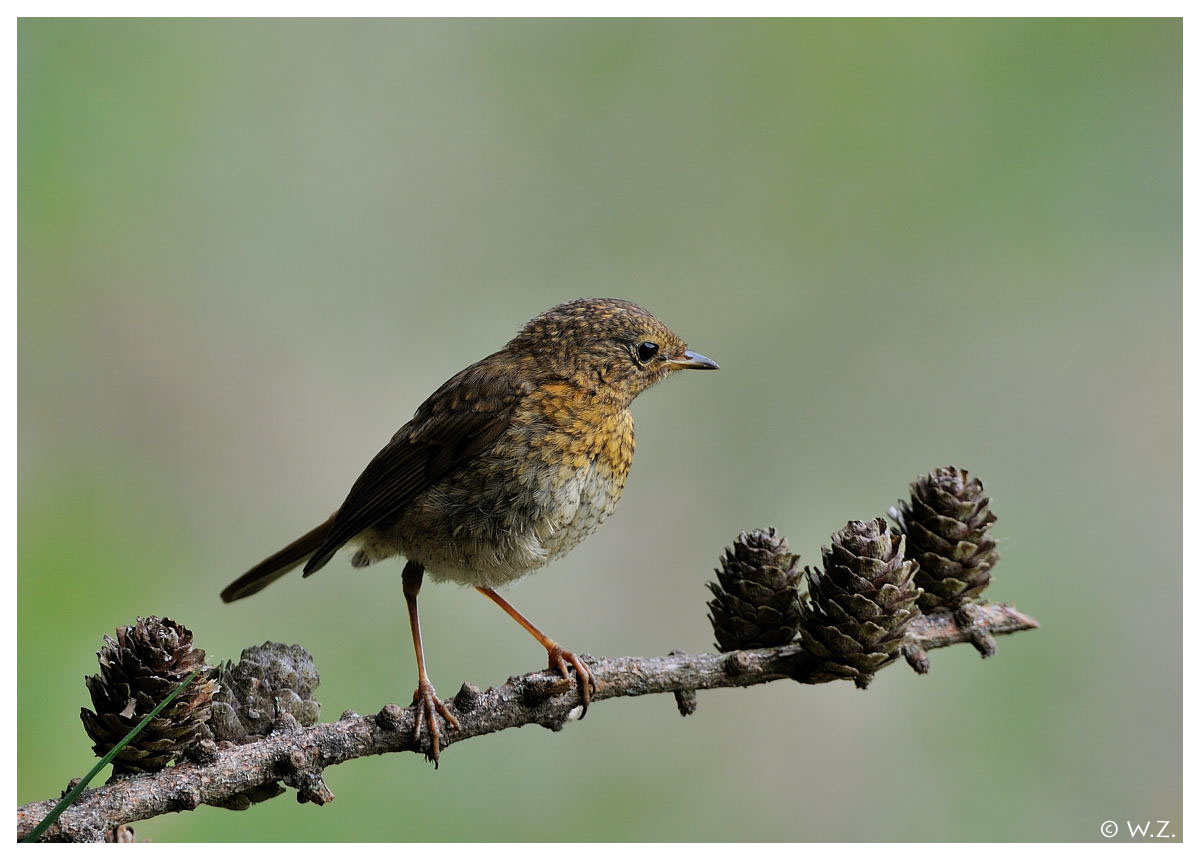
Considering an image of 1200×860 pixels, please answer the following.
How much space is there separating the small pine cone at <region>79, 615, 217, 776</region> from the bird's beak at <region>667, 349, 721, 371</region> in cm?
108

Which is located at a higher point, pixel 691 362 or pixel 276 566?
pixel 691 362

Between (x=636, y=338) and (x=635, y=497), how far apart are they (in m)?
1.01

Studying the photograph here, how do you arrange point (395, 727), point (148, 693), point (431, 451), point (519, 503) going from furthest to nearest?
point (431, 451), point (519, 503), point (395, 727), point (148, 693)

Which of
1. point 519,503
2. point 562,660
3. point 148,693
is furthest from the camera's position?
point 519,503

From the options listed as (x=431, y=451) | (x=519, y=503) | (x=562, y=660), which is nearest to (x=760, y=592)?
(x=562, y=660)

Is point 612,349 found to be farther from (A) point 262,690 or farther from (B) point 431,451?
(A) point 262,690

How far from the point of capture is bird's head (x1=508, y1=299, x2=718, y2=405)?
210 centimetres

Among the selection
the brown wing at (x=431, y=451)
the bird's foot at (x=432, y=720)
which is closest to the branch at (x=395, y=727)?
the bird's foot at (x=432, y=720)

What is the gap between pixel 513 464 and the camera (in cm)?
205

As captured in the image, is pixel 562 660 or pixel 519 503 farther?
pixel 519 503

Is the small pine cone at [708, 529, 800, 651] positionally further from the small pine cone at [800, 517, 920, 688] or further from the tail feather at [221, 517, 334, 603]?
the tail feather at [221, 517, 334, 603]

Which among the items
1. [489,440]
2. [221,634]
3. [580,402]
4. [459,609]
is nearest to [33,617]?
[221,634]

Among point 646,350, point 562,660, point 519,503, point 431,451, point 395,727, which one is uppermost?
point 646,350

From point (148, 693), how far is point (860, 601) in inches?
36.1
